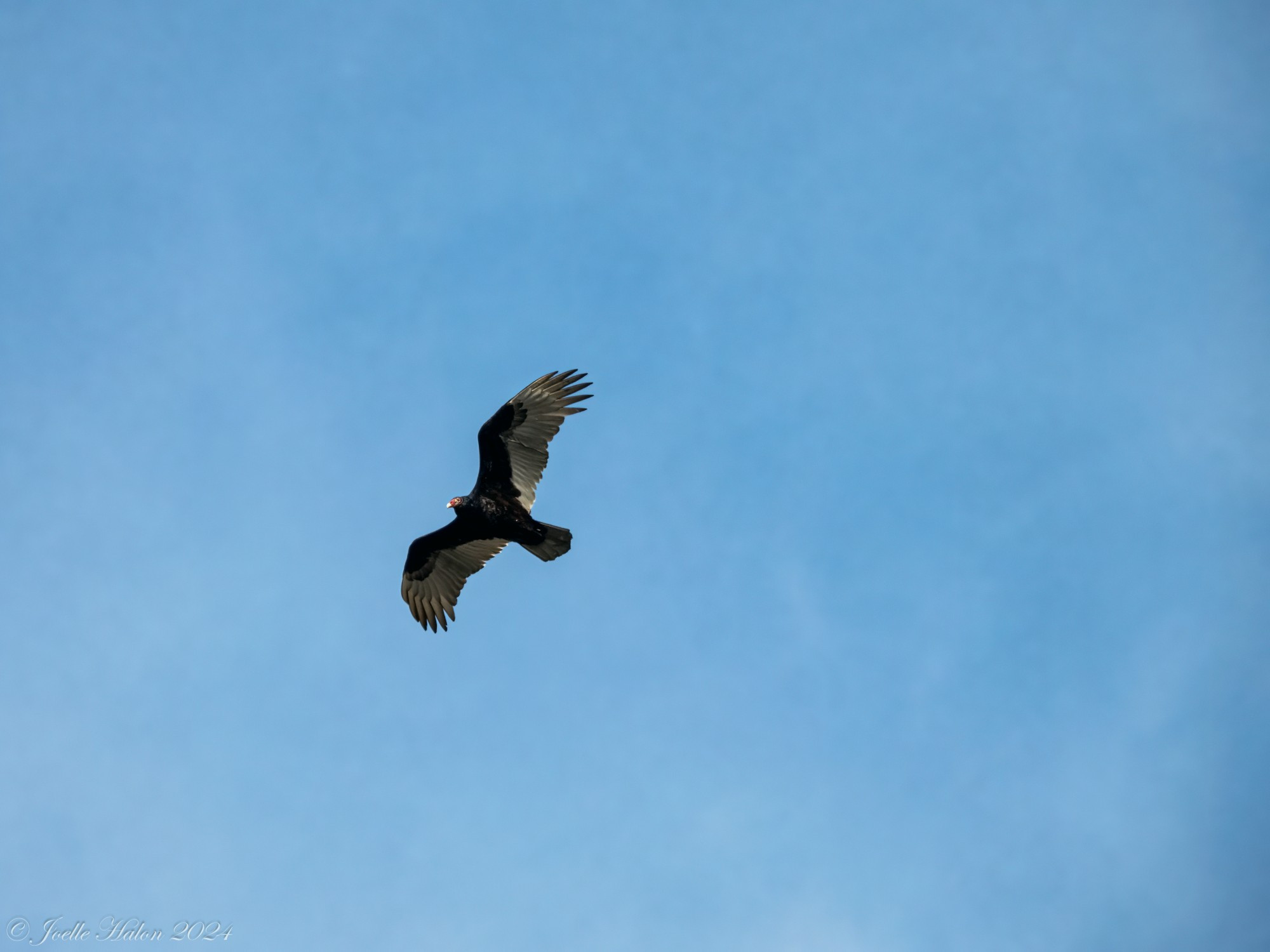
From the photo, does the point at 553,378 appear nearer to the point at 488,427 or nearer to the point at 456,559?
the point at 488,427

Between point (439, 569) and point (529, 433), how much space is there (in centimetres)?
352

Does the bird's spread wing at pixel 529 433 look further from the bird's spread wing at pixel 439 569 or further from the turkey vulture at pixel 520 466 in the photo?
the bird's spread wing at pixel 439 569

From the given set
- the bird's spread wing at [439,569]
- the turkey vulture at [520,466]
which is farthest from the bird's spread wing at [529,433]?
the bird's spread wing at [439,569]

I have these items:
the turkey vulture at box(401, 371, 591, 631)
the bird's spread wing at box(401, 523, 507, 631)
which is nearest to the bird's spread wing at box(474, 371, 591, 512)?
the turkey vulture at box(401, 371, 591, 631)

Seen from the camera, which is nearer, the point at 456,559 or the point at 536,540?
the point at 536,540

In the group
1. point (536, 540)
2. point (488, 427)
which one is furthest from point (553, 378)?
point (536, 540)

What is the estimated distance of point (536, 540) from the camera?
66.1ft

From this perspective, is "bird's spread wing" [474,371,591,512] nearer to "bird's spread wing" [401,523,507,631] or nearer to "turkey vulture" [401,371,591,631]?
"turkey vulture" [401,371,591,631]

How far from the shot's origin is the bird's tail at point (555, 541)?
20.0 metres

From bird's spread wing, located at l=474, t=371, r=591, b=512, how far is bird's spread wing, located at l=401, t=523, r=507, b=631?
146 centimetres

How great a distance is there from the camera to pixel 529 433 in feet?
66.8

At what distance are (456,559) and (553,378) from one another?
13.4ft

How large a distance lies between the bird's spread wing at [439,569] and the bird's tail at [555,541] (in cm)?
143

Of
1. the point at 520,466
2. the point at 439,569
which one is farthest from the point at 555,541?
the point at 439,569
